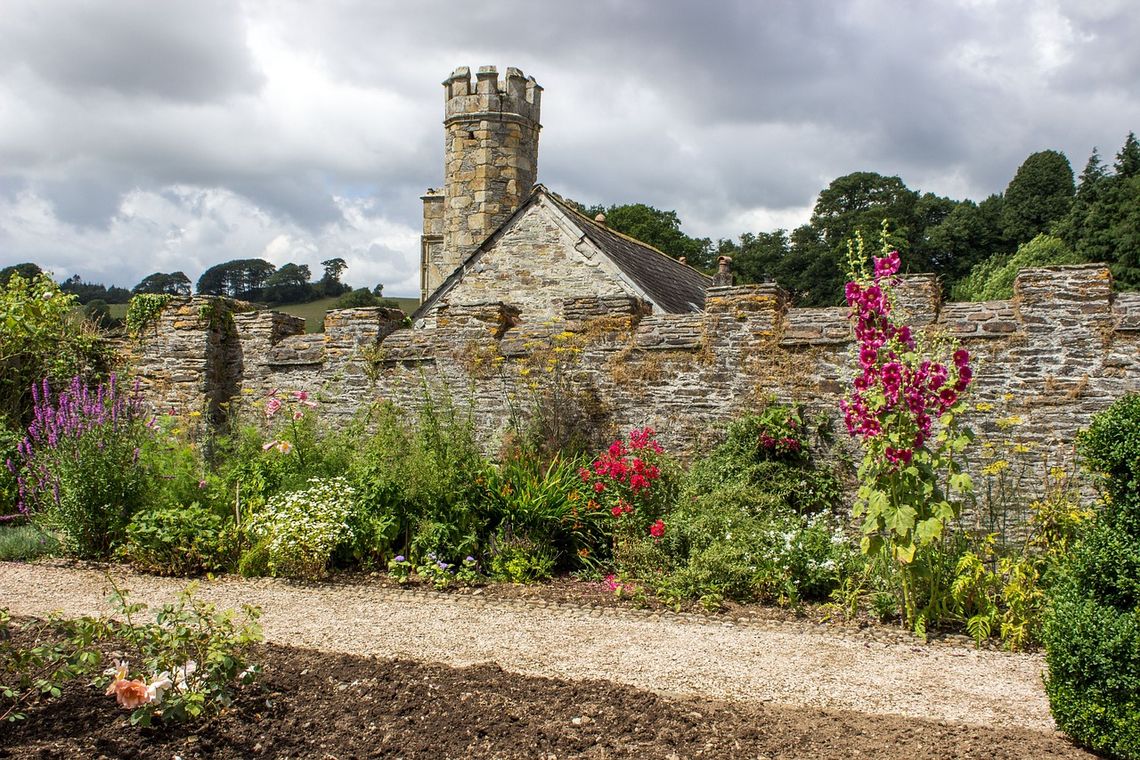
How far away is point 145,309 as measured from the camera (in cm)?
1059

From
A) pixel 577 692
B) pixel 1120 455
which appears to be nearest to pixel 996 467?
pixel 1120 455

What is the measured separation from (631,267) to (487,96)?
7786mm

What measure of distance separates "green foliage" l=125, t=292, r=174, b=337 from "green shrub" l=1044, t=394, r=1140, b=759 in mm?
10053

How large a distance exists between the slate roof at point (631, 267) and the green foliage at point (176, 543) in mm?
7982

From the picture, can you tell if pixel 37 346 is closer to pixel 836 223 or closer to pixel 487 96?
pixel 487 96

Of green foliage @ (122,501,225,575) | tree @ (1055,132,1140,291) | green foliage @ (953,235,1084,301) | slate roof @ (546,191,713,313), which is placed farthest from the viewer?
green foliage @ (953,235,1084,301)

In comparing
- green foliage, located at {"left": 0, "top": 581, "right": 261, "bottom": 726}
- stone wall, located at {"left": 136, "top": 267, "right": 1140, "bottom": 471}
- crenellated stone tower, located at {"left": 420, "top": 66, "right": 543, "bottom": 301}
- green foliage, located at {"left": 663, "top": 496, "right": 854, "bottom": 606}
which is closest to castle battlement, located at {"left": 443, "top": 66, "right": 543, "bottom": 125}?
crenellated stone tower, located at {"left": 420, "top": 66, "right": 543, "bottom": 301}

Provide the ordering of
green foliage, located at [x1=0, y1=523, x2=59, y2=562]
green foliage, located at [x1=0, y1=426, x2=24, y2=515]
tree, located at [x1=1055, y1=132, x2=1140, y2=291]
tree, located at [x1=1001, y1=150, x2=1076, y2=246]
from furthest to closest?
tree, located at [x1=1001, y1=150, x2=1076, y2=246]
tree, located at [x1=1055, y1=132, x2=1140, y2=291]
green foliage, located at [x1=0, y1=426, x2=24, y2=515]
green foliage, located at [x1=0, y1=523, x2=59, y2=562]

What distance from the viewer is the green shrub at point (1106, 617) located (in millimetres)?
3562

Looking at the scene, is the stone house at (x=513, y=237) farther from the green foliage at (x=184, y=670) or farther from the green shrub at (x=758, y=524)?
the green foliage at (x=184, y=670)

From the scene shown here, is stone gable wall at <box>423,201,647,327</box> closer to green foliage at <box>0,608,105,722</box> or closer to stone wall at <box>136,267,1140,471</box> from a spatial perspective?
stone wall at <box>136,267,1140,471</box>

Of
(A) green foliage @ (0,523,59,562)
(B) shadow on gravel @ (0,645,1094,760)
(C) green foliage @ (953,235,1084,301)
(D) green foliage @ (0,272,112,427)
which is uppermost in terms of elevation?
(C) green foliage @ (953,235,1084,301)

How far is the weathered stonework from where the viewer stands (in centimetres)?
698

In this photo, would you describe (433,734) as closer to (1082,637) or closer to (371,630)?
(371,630)
